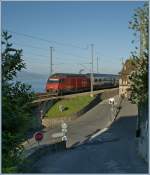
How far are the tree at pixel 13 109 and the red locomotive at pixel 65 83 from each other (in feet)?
189

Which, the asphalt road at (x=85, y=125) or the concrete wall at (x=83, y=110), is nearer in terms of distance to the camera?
the asphalt road at (x=85, y=125)

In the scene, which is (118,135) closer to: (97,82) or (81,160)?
(81,160)

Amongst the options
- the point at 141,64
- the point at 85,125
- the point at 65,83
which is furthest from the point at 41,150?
the point at 65,83

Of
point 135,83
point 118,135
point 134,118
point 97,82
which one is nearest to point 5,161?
point 135,83

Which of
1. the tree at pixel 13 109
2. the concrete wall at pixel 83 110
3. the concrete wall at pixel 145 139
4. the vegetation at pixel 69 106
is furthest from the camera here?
the vegetation at pixel 69 106

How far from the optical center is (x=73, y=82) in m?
76.9

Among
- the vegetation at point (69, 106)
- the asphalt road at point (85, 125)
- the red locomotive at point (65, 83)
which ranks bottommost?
the asphalt road at point (85, 125)

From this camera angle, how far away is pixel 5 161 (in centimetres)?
1385

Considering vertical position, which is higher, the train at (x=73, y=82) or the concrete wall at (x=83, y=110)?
the train at (x=73, y=82)

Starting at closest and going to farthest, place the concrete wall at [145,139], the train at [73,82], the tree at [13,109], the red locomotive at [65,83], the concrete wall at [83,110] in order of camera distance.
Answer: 1. the tree at [13,109]
2. the concrete wall at [145,139]
3. the concrete wall at [83,110]
4. the red locomotive at [65,83]
5. the train at [73,82]

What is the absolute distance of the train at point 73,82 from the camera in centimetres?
7325

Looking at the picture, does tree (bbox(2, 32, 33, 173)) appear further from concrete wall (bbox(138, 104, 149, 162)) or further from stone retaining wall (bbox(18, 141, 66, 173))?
concrete wall (bbox(138, 104, 149, 162))

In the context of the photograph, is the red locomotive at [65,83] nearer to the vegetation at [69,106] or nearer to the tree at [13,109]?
the vegetation at [69,106]

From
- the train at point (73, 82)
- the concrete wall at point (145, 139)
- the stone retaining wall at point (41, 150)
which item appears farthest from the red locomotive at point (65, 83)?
the concrete wall at point (145, 139)
